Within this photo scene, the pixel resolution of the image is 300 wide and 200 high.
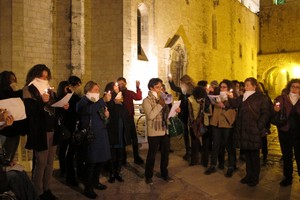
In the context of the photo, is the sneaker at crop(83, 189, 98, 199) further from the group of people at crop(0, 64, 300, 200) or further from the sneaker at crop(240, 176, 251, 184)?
the sneaker at crop(240, 176, 251, 184)

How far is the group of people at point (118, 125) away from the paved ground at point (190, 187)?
18 centimetres

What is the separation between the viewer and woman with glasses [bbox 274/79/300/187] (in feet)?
20.2

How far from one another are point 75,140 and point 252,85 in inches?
130

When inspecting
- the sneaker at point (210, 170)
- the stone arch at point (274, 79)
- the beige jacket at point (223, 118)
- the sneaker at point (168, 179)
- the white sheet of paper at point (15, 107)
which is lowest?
the sneaker at point (168, 179)

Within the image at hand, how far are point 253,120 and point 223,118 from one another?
853 mm

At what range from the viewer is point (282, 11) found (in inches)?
1419

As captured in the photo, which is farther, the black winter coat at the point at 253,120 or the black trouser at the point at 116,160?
the black trouser at the point at 116,160

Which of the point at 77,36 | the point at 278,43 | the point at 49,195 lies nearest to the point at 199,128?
the point at 49,195

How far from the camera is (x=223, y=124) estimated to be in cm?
683

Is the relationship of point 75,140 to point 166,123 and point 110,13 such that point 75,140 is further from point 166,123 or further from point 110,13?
point 110,13

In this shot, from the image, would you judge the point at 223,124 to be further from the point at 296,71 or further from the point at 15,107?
the point at 296,71

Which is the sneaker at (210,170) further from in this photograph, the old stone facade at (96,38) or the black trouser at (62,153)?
the old stone facade at (96,38)

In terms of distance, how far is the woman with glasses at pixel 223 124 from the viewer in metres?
6.81

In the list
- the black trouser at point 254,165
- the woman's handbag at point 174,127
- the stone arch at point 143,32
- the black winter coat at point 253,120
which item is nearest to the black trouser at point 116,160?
the woman's handbag at point 174,127
